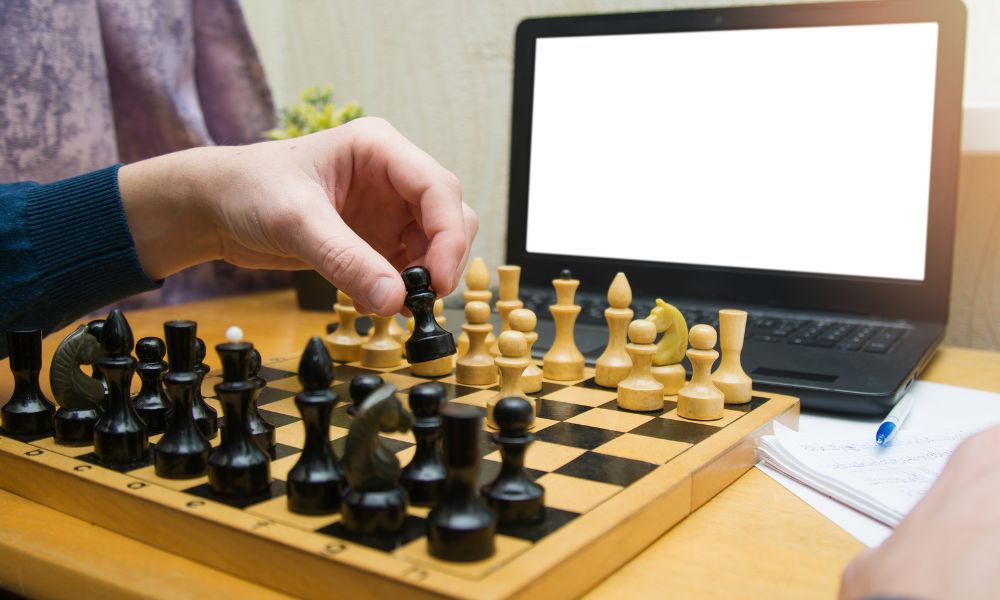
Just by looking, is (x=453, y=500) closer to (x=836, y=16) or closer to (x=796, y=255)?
(x=796, y=255)

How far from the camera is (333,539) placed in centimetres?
62

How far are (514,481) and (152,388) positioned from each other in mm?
457

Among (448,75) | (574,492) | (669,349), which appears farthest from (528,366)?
(448,75)

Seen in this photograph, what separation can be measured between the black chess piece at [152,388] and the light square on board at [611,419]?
1.42ft

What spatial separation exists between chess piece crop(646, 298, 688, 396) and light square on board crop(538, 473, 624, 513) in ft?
1.16

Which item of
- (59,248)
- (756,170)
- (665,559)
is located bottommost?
(665,559)

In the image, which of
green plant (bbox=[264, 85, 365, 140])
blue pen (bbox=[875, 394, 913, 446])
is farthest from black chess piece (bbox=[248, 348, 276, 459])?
green plant (bbox=[264, 85, 365, 140])

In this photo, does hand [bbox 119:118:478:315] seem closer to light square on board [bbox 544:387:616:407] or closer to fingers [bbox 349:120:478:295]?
fingers [bbox 349:120:478:295]

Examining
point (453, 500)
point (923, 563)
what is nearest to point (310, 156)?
point (453, 500)

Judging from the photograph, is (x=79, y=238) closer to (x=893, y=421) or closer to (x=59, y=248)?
(x=59, y=248)

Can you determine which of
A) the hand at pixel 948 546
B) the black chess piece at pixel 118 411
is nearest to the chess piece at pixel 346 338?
the black chess piece at pixel 118 411

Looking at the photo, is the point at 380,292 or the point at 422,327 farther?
the point at 422,327

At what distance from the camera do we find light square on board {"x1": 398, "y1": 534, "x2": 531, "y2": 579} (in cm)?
57

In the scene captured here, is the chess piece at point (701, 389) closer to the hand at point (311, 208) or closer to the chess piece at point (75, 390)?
the hand at point (311, 208)
